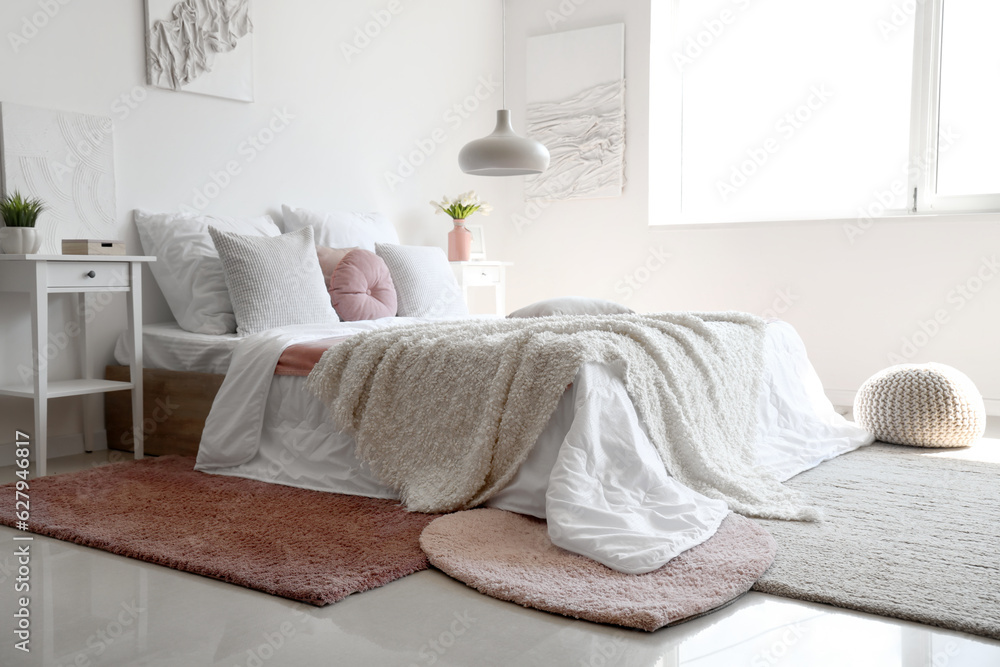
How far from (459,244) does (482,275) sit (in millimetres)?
228

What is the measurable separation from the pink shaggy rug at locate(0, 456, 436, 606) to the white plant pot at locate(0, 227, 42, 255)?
2.59 ft

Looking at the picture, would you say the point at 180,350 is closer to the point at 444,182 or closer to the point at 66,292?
the point at 66,292

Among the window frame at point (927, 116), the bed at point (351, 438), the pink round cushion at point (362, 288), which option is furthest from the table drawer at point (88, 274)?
the window frame at point (927, 116)

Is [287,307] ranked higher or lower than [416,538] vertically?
higher

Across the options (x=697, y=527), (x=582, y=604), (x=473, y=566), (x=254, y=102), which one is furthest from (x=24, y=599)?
(x=254, y=102)

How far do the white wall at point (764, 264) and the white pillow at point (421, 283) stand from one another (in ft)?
4.88

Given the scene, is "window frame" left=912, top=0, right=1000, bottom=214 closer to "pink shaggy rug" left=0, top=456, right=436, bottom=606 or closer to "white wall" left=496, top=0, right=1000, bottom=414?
"white wall" left=496, top=0, right=1000, bottom=414

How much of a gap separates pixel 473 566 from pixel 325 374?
0.95 meters

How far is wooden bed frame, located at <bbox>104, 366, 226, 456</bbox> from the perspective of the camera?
3152 millimetres

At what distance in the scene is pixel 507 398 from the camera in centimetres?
233

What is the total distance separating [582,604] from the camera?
1724 millimetres

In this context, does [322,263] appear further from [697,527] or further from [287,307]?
[697,527]

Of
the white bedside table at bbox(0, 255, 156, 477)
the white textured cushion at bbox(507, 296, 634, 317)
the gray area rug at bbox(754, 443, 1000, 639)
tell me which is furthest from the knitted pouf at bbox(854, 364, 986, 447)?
the white bedside table at bbox(0, 255, 156, 477)

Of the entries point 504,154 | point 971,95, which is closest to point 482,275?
point 504,154
